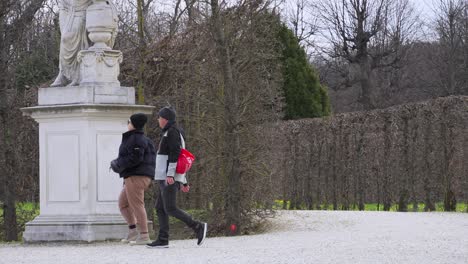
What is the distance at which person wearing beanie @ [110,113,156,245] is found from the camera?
12961 mm

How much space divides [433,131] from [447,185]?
1.22m

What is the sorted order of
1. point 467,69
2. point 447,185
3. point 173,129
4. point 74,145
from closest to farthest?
point 173,129 < point 74,145 < point 447,185 < point 467,69

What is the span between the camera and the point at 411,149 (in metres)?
22.6

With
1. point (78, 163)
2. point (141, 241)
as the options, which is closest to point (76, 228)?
point (78, 163)

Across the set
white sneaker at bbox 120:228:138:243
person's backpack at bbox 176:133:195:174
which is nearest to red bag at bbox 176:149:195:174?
person's backpack at bbox 176:133:195:174

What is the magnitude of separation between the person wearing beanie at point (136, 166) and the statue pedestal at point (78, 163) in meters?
1.22

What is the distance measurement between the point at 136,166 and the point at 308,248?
8.41 feet

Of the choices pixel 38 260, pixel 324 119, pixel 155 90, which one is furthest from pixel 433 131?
pixel 38 260

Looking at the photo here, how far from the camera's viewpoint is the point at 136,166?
42.8ft

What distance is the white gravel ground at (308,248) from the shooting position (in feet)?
35.6

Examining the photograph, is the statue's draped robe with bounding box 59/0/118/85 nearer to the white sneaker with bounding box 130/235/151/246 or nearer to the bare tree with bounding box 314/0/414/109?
the white sneaker with bounding box 130/235/151/246

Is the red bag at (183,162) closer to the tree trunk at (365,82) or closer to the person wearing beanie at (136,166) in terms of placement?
the person wearing beanie at (136,166)

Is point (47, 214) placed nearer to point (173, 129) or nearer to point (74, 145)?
point (74, 145)

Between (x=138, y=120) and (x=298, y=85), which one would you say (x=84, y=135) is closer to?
(x=138, y=120)
